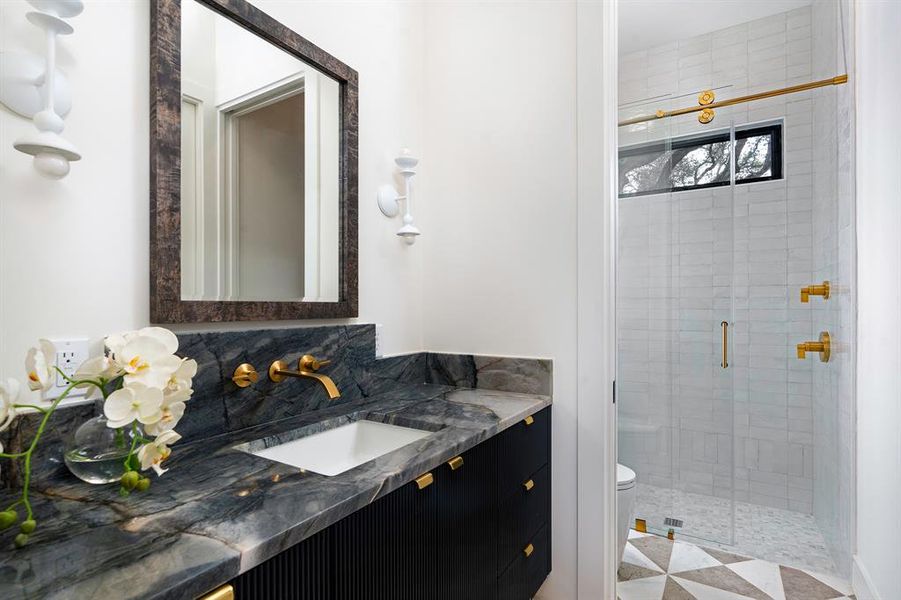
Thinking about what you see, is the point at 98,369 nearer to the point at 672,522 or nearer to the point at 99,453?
the point at 99,453

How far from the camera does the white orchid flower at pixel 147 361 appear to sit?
75 cm

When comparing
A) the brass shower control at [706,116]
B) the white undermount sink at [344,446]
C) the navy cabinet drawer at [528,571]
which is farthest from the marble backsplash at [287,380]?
the brass shower control at [706,116]

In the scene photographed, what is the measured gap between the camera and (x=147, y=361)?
0.77m

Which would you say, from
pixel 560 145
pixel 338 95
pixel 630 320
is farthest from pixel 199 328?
pixel 630 320

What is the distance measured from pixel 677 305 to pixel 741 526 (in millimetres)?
1155

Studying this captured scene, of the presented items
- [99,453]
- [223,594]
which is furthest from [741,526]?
[99,453]

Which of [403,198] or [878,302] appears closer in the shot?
[878,302]

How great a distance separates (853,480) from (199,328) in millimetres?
2440

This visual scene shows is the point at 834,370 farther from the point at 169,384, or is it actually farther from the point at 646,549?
the point at 169,384

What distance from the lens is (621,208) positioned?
8.50 feet

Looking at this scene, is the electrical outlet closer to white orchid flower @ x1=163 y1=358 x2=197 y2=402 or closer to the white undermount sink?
white orchid flower @ x1=163 y1=358 x2=197 y2=402

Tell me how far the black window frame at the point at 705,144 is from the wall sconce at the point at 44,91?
2.36m

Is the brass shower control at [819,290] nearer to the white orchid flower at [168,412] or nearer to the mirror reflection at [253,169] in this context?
the mirror reflection at [253,169]

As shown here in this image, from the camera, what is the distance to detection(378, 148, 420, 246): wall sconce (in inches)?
68.1
